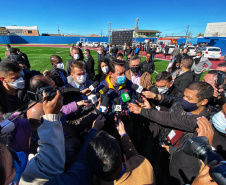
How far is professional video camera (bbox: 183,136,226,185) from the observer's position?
639mm

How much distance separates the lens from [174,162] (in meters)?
1.52

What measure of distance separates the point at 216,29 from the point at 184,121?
46459mm

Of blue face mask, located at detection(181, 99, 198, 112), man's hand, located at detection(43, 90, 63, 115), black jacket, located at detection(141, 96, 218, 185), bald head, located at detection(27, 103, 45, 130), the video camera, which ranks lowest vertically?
black jacket, located at detection(141, 96, 218, 185)

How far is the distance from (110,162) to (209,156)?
664 millimetres

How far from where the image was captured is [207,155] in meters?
0.83

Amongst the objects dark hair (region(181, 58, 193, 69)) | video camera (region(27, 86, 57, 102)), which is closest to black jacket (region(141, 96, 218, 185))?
video camera (region(27, 86, 57, 102))

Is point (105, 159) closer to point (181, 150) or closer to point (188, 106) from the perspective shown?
point (181, 150)

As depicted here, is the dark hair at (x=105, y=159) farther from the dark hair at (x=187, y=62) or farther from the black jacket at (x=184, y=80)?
the dark hair at (x=187, y=62)

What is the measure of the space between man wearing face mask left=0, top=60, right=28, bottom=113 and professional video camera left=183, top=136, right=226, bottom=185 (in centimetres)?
279

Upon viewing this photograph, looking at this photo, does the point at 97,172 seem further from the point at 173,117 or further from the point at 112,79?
the point at 112,79

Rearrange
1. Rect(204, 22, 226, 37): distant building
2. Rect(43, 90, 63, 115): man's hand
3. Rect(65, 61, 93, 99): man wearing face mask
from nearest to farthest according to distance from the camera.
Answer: Rect(43, 90, 63, 115): man's hand
Rect(65, 61, 93, 99): man wearing face mask
Rect(204, 22, 226, 37): distant building

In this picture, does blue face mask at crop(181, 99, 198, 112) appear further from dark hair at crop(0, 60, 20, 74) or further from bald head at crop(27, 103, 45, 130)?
dark hair at crop(0, 60, 20, 74)

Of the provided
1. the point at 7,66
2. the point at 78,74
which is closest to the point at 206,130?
the point at 78,74

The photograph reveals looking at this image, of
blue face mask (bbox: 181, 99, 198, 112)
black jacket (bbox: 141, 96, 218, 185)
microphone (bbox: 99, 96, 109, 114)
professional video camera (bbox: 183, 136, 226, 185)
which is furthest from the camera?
blue face mask (bbox: 181, 99, 198, 112)
